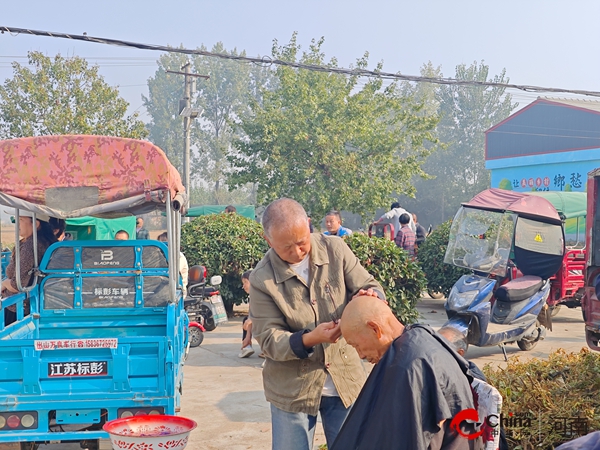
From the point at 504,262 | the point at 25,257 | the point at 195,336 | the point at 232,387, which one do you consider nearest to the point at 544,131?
the point at 504,262

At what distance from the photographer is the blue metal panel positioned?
102ft

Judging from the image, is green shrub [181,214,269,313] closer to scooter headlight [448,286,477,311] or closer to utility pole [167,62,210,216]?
scooter headlight [448,286,477,311]

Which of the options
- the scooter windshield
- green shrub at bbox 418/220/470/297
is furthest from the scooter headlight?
green shrub at bbox 418/220/470/297

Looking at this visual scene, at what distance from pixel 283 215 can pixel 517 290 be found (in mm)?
5966

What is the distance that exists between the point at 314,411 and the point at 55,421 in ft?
8.21

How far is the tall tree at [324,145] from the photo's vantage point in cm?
2325

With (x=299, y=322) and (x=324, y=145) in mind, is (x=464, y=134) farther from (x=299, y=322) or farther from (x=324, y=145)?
(x=299, y=322)

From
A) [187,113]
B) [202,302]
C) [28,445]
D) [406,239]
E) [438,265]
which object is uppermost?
[187,113]

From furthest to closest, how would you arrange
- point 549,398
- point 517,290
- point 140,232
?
point 140,232
point 517,290
point 549,398

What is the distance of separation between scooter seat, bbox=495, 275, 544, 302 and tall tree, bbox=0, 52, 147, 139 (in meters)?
16.1

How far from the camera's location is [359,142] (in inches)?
974

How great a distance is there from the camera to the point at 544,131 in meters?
33.9

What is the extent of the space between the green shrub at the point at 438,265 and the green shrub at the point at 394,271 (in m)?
2.99

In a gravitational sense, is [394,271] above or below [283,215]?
below
